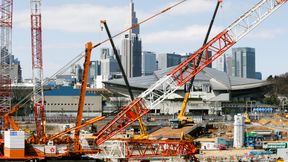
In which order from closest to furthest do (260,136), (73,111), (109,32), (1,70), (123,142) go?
(123,142) → (1,70) → (260,136) → (109,32) → (73,111)

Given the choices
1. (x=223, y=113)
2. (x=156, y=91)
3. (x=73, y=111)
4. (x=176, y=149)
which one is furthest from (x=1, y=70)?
(x=223, y=113)

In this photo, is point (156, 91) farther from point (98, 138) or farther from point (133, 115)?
point (98, 138)

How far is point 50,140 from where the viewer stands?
64375 mm

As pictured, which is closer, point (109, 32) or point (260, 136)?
point (260, 136)

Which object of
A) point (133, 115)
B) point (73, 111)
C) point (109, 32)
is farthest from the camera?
point (73, 111)

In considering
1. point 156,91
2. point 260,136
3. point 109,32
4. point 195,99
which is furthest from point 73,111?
point 156,91

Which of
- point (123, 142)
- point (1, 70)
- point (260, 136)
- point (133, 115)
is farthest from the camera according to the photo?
point (260, 136)

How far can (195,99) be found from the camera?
609 feet

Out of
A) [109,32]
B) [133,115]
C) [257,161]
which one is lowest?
[257,161]

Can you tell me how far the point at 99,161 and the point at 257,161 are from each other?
18.5m

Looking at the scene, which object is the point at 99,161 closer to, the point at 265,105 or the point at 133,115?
the point at 133,115

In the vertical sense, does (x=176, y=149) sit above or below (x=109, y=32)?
below

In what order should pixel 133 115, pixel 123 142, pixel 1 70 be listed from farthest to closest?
pixel 1 70 → pixel 133 115 → pixel 123 142

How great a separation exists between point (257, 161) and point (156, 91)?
14.0 metres
